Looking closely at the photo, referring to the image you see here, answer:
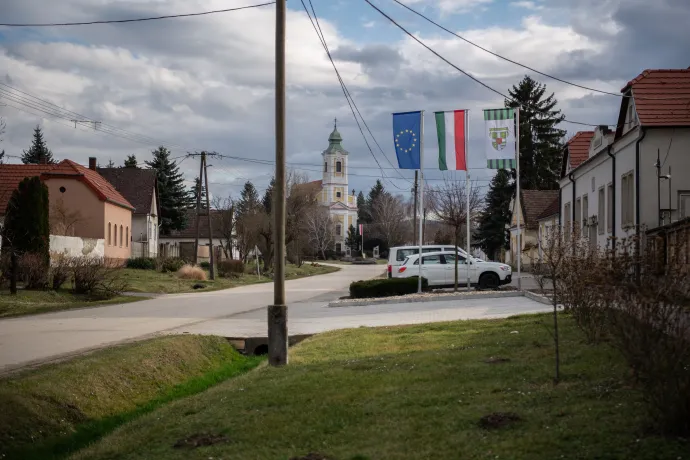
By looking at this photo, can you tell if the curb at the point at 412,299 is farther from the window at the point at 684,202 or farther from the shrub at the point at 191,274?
the shrub at the point at 191,274

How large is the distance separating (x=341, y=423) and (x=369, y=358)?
431cm

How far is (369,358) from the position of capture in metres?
11.8

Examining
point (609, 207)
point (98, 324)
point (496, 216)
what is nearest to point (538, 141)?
point (496, 216)

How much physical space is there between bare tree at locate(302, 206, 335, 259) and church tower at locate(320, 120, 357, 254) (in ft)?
54.6

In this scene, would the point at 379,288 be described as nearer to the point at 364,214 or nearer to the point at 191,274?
the point at 191,274

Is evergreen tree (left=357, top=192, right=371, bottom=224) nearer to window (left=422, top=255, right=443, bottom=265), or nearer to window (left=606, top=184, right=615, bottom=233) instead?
window (left=422, top=255, right=443, bottom=265)

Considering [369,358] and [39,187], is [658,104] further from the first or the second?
[39,187]

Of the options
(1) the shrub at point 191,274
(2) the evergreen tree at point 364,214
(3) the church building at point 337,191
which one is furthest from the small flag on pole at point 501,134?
(2) the evergreen tree at point 364,214

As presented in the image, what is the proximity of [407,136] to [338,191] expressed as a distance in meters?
118

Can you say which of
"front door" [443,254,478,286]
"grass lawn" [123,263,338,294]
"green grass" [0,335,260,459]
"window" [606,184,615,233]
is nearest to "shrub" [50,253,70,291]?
"grass lawn" [123,263,338,294]

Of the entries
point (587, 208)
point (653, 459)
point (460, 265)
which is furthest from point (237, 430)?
point (587, 208)

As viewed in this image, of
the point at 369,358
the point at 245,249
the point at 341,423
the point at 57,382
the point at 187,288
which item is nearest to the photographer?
the point at 341,423

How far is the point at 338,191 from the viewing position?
145 meters

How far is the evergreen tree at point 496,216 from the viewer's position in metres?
66.7
